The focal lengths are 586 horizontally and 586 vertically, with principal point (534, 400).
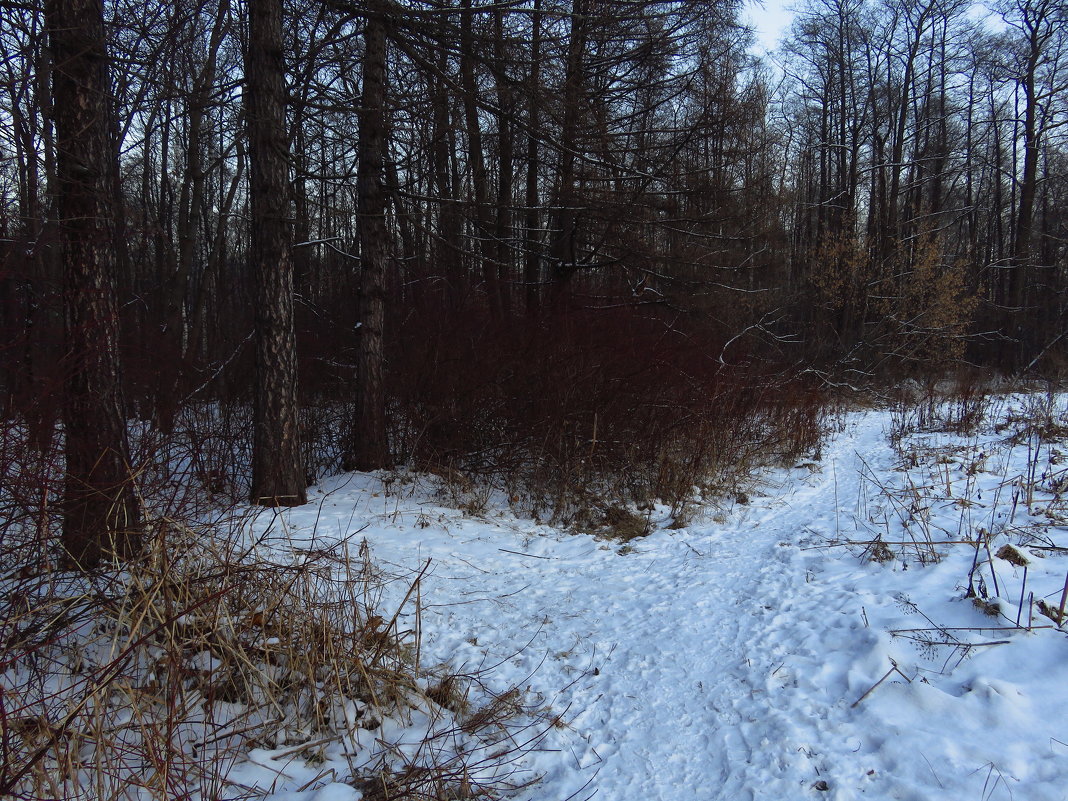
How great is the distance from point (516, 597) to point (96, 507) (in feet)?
9.43

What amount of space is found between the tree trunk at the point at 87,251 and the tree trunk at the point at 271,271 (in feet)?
5.07

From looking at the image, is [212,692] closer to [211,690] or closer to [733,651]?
[211,690]

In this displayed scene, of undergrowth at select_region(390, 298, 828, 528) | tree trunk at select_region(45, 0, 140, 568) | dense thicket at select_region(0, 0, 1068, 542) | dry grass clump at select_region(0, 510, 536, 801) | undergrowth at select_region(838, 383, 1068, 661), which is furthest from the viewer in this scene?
undergrowth at select_region(390, 298, 828, 528)

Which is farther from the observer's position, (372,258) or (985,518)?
(372,258)

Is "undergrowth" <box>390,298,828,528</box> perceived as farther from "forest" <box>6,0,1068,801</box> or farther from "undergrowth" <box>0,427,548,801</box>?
"undergrowth" <box>0,427,548,801</box>

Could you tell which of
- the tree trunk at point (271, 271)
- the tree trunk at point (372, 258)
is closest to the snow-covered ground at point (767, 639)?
the tree trunk at point (271, 271)

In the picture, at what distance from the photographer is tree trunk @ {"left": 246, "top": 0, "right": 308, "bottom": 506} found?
17.7ft

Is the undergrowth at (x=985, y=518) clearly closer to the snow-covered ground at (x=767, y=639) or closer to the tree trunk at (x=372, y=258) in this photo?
the snow-covered ground at (x=767, y=639)

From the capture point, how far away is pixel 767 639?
11.9ft

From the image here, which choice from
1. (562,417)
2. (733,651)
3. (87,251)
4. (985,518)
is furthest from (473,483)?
(985,518)

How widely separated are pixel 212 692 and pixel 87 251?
302cm

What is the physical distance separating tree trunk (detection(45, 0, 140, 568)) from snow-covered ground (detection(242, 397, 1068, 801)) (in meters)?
1.46

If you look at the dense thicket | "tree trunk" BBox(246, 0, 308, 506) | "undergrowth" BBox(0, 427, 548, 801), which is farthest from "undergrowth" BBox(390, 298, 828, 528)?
"undergrowth" BBox(0, 427, 548, 801)

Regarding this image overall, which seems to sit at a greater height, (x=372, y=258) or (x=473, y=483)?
(x=372, y=258)
